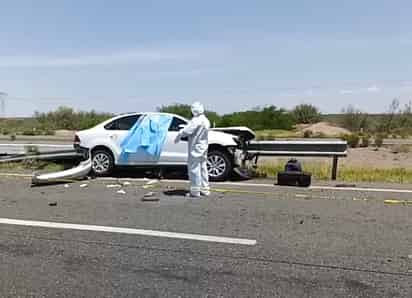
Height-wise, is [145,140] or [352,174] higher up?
[145,140]

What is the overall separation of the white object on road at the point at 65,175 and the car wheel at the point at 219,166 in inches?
120

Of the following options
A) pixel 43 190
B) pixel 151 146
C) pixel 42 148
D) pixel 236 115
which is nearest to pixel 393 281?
pixel 43 190

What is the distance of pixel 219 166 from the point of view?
1108cm

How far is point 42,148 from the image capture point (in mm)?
14516

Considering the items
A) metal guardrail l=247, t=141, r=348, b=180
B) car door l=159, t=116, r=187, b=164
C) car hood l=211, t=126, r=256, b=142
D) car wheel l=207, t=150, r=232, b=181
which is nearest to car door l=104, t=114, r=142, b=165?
car door l=159, t=116, r=187, b=164

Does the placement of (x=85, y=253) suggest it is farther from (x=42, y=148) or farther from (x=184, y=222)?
(x=42, y=148)

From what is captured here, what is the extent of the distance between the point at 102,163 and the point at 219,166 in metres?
3.03

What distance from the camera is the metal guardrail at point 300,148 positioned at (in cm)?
1177

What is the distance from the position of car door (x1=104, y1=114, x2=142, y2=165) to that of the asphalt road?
3.17 m

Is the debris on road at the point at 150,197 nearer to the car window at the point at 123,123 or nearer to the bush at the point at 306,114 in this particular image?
the car window at the point at 123,123

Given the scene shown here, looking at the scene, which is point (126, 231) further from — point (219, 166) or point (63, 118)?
point (63, 118)

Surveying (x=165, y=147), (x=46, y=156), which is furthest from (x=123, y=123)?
(x=46, y=156)

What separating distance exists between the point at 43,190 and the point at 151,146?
3040 mm

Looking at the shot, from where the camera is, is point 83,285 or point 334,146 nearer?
point 83,285
